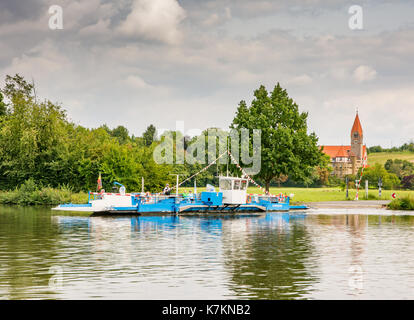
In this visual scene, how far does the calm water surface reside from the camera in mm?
19156

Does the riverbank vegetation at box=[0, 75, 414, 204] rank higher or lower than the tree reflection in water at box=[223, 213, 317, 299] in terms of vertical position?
higher

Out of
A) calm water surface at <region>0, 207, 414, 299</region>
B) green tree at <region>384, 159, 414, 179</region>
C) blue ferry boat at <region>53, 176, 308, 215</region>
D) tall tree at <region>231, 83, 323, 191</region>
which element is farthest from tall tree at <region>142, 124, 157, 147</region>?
calm water surface at <region>0, 207, 414, 299</region>

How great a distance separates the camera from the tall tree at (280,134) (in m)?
71.4

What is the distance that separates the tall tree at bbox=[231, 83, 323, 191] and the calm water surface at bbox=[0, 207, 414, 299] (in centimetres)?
2696

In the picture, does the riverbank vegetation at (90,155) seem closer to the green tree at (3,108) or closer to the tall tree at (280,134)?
the tall tree at (280,134)

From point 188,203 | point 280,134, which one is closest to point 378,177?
point 280,134

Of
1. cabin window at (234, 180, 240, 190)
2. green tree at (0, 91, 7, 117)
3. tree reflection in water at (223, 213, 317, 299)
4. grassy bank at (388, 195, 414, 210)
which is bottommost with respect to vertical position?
tree reflection in water at (223, 213, 317, 299)

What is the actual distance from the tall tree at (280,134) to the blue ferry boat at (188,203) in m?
10.7

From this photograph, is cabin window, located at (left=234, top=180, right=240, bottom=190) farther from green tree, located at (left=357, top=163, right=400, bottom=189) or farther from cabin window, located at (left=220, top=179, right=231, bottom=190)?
green tree, located at (left=357, top=163, right=400, bottom=189)

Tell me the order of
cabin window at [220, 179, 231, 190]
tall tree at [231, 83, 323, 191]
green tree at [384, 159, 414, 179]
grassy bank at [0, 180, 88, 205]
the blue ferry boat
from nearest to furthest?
the blue ferry boat < cabin window at [220, 179, 231, 190] < tall tree at [231, 83, 323, 191] < grassy bank at [0, 180, 88, 205] < green tree at [384, 159, 414, 179]

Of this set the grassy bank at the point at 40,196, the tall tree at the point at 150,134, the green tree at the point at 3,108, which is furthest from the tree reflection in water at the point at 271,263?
the tall tree at the point at 150,134
